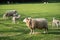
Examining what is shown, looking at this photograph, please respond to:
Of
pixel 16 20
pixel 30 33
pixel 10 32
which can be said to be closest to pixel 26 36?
pixel 30 33

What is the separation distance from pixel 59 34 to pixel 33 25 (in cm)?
155

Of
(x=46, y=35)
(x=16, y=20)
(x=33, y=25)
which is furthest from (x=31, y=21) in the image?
(x=16, y=20)

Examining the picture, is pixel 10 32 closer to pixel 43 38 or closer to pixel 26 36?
pixel 26 36

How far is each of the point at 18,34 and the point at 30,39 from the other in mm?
1553

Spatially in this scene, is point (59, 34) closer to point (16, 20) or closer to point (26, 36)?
point (26, 36)

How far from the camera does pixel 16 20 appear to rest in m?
20.0

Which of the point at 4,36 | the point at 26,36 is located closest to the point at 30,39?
the point at 26,36

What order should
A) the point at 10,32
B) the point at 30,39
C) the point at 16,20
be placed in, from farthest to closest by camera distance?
the point at 16,20, the point at 10,32, the point at 30,39

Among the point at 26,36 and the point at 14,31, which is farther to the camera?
the point at 14,31

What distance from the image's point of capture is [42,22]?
14680 mm

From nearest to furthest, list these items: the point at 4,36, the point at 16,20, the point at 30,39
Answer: the point at 30,39 → the point at 4,36 → the point at 16,20

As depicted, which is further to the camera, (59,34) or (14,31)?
(14,31)

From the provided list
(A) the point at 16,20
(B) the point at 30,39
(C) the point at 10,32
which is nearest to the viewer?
(B) the point at 30,39

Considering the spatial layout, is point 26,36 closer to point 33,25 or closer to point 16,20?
point 33,25
